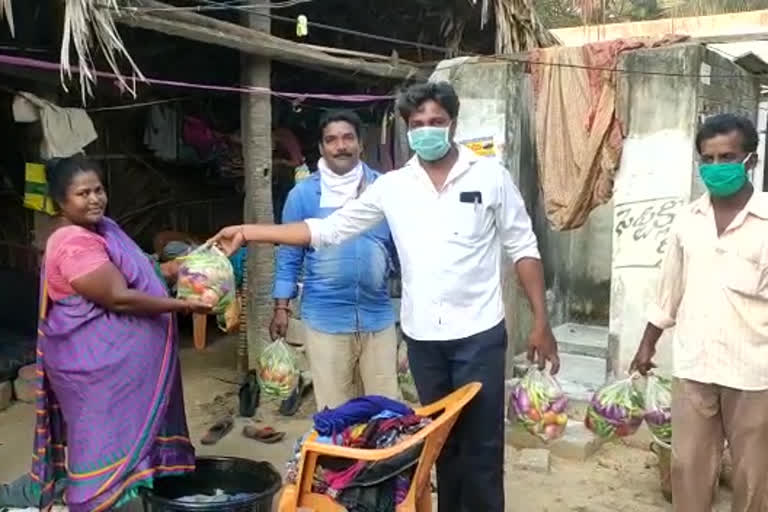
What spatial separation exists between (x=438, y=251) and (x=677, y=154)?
2971 mm

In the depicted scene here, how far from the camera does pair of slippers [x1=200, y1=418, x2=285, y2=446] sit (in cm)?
518

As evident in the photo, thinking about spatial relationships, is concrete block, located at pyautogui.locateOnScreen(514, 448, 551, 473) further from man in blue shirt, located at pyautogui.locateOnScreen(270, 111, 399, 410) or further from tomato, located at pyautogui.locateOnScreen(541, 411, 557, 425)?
man in blue shirt, located at pyautogui.locateOnScreen(270, 111, 399, 410)

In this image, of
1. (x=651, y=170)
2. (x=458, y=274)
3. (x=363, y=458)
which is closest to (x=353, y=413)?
(x=363, y=458)

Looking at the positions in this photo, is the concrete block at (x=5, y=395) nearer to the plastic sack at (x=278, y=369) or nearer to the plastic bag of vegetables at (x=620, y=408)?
the plastic sack at (x=278, y=369)

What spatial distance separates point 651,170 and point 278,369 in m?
2.84

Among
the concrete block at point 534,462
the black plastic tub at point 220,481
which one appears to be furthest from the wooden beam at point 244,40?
the concrete block at point 534,462

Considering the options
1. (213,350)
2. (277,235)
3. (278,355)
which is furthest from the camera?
(213,350)

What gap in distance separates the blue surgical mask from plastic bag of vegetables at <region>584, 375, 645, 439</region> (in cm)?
140

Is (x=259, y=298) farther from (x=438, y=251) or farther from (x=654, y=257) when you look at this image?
(x=438, y=251)

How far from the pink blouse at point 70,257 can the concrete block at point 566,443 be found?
2.85 m

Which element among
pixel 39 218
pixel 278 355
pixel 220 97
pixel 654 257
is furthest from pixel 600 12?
pixel 278 355

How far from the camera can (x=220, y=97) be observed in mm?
7629

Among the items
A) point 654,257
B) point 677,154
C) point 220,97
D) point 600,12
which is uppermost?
point 600,12

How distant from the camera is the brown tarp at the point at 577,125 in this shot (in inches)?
215
